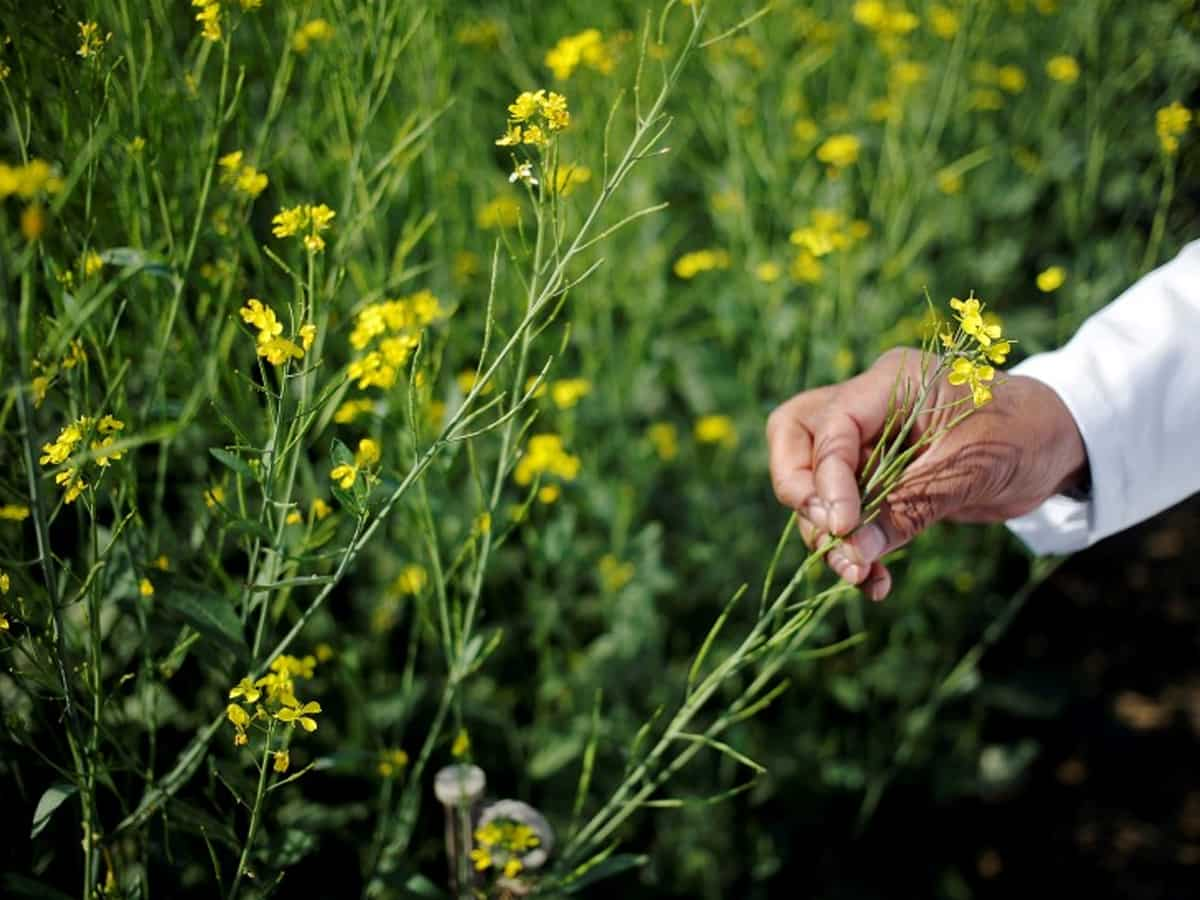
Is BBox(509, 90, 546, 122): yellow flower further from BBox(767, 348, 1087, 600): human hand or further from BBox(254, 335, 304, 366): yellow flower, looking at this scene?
BBox(767, 348, 1087, 600): human hand

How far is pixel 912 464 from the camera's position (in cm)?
91

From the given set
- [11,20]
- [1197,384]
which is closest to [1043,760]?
[1197,384]

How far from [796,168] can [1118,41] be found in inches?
30.1

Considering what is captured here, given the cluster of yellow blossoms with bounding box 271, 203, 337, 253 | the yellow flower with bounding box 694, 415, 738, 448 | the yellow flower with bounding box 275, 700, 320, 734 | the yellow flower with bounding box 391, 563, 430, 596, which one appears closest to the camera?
the yellow flower with bounding box 275, 700, 320, 734

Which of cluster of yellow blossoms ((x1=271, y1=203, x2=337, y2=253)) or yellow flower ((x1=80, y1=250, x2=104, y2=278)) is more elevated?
cluster of yellow blossoms ((x1=271, y1=203, x2=337, y2=253))

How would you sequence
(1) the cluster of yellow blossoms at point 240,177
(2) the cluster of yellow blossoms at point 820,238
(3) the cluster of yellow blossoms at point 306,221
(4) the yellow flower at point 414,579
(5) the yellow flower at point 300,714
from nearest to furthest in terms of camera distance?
(5) the yellow flower at point 300,714, (3) the cluster of yellow blossoms at point 306,221, (1) the cluster of yellow blossoms at point 240,177, (4) the yellow flower at point 414,579, (2) the cluster of yellow blossoms at point 820,238

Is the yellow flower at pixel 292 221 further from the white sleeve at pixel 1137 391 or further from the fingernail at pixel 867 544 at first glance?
the white sleeve at pixel 1137 391

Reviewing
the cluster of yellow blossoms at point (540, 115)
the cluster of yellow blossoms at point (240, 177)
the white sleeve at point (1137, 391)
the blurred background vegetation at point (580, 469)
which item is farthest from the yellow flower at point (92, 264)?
the white sleeve at point (1137, 391)

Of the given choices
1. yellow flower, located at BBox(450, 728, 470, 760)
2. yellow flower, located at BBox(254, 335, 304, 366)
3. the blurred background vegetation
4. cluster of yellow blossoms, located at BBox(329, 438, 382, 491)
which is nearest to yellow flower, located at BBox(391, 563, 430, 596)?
the blurred background vegetation

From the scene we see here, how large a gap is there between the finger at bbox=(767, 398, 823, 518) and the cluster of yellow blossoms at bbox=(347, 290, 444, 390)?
0.35 m

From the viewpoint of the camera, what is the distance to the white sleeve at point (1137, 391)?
105cm

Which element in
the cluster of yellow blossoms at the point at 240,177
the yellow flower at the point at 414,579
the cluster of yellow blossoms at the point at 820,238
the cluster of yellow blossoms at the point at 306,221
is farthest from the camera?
the cluster of yellow blossoms at the point at 820,238

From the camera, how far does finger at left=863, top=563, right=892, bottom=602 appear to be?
3.07 feet

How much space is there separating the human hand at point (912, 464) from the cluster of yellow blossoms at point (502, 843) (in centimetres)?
38
